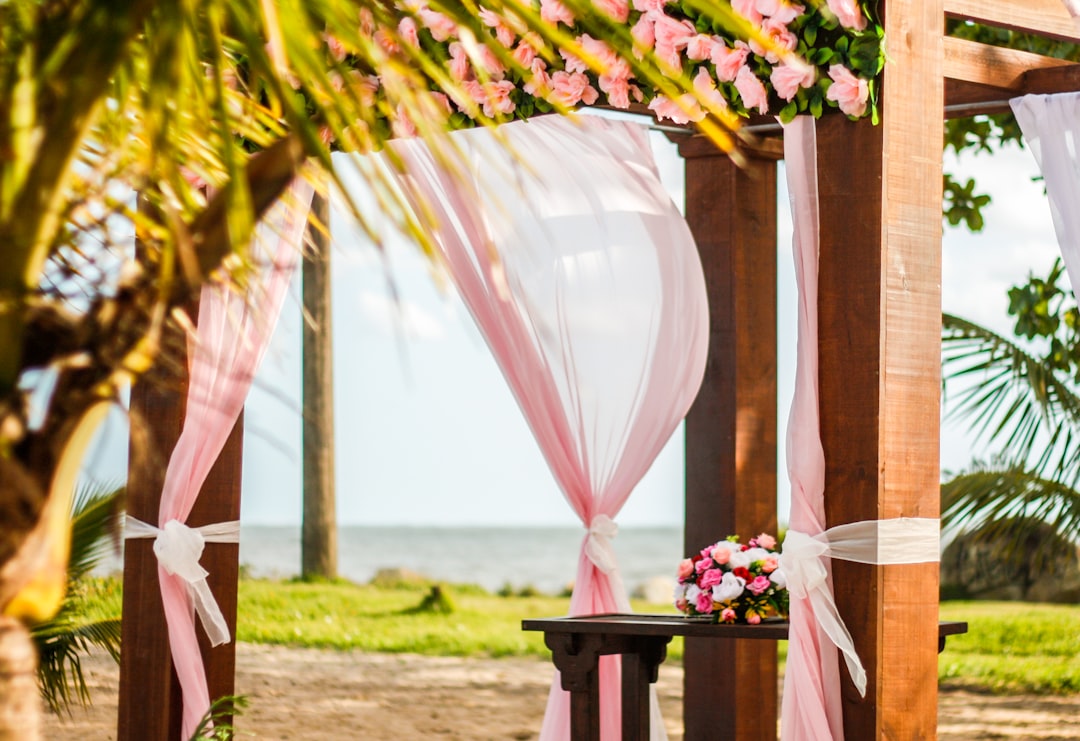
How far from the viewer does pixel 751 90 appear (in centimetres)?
399

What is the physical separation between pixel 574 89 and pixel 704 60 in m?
0.42

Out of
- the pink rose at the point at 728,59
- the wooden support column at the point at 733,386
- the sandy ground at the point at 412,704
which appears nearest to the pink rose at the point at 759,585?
the wooden support column at the point at 733,386

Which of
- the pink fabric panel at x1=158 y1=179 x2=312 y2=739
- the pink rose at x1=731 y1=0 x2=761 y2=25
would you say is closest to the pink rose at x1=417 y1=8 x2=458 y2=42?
the pink fabric panel at x1=158 y1=179 x2=312 y2=739

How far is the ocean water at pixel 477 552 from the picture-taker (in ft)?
87.4

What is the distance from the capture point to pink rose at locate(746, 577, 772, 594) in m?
4.07

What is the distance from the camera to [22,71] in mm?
1503

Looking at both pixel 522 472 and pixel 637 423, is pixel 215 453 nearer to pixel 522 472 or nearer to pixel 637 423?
pixel 637 423

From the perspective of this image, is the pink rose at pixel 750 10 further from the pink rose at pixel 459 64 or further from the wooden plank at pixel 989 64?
the pink rose at pixel 459 64

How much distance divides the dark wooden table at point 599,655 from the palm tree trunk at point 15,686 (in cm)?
274

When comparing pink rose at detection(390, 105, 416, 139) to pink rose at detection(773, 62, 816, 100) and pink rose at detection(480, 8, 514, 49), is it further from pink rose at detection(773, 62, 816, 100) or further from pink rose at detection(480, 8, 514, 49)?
pink rose at detection(773, 62, 816, 100)

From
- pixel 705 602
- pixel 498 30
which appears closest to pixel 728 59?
pixel 498 30

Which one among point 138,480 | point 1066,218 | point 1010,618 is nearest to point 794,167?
point 1066,218

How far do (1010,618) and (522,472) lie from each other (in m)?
16.5

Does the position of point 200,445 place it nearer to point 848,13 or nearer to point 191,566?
point 191,566
